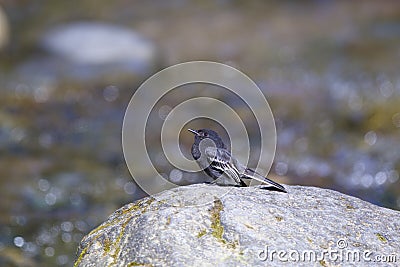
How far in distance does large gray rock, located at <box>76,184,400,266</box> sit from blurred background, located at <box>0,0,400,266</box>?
4190mm

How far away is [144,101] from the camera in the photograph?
15898 millimetres

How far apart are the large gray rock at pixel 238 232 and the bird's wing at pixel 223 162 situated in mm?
230

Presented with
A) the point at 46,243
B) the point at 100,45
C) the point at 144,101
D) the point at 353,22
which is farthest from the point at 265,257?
the point at 353,22

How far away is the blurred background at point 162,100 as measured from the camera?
11.5 m

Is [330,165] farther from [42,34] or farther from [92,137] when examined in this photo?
[42,34]

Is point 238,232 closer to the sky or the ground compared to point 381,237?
closer to the ground

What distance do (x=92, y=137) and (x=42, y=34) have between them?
22.1ft

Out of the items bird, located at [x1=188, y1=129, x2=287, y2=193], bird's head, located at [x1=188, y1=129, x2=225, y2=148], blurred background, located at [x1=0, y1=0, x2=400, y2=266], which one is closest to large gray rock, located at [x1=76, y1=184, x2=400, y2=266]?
bird, located at [x1=188, y1=129, x2=287, y2=193]

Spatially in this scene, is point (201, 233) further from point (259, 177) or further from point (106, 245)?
point (259, 177)

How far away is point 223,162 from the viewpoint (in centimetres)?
600

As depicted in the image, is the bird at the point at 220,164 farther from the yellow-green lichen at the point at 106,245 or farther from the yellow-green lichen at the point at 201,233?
the yellow-green lichen at the point at 106,245

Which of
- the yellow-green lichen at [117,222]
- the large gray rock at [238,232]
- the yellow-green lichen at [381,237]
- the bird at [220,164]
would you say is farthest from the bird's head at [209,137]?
the yellow-green lichen at [381,237]

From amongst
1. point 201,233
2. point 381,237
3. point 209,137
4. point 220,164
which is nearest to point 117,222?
point 201,233

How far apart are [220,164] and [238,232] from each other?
3.18 ft
